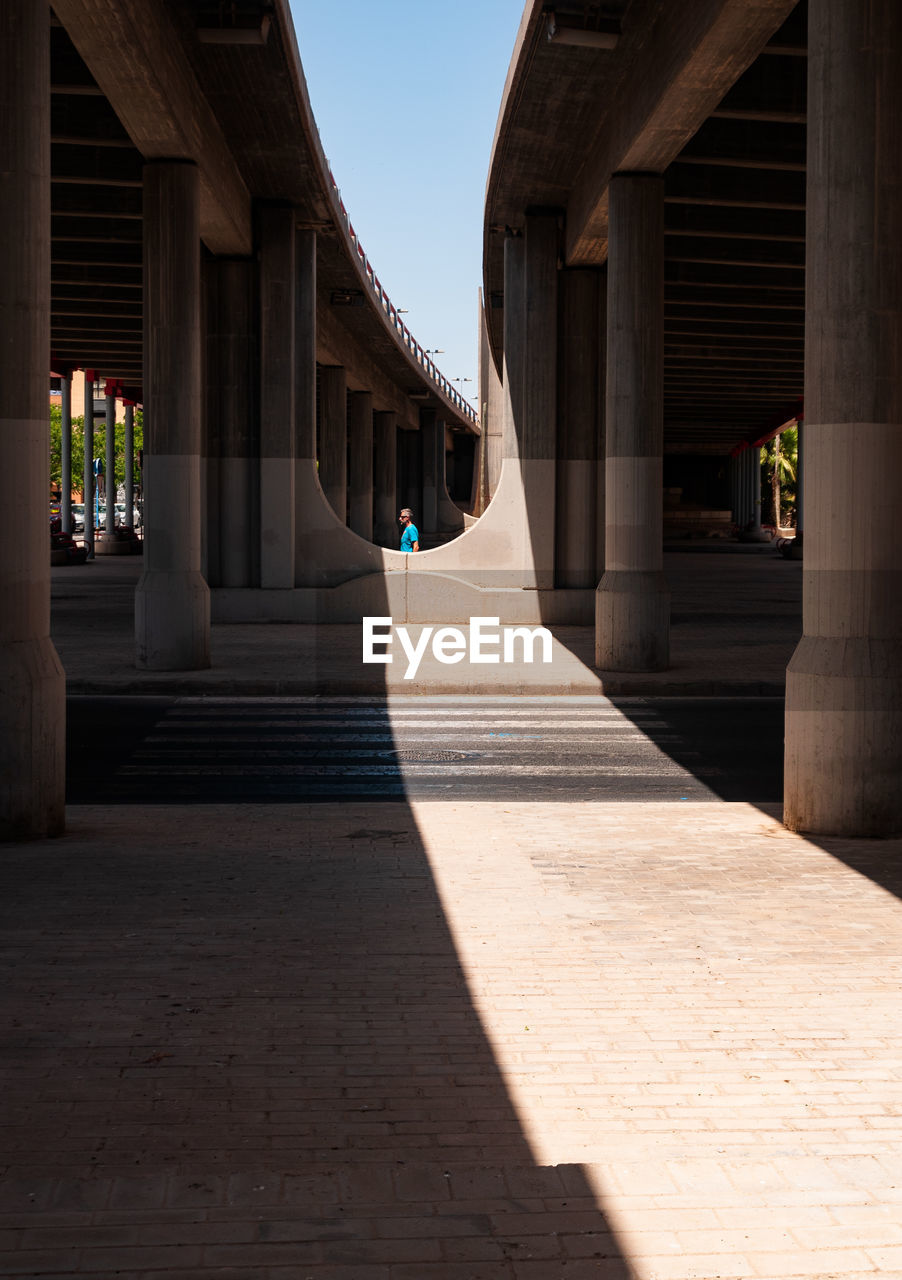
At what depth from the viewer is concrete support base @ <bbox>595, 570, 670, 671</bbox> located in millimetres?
20703

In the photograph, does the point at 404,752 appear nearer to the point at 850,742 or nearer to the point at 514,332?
the point at 850,742

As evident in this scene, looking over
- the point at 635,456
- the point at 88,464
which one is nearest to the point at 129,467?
the point at 88,464

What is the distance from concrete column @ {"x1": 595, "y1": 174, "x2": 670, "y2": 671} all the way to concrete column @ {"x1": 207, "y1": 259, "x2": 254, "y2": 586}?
980 cm

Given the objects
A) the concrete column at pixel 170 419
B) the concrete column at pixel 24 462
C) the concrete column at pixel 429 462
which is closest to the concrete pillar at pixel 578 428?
the concrete column at pixel 170 419

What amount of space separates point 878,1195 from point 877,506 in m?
6.53

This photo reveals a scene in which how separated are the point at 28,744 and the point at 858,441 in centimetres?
606

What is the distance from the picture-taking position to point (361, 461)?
68.0 meters

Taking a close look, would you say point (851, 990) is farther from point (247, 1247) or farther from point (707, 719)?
point (707, 719)

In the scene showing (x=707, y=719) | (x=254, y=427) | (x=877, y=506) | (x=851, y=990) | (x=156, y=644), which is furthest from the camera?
(x=254, y=427)

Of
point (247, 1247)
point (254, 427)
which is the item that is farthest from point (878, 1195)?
point (254, 427)

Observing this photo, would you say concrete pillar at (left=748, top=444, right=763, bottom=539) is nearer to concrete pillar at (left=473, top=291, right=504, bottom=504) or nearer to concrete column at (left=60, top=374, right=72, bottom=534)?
concrete pillar at (left=473, top=291, right=504, bottom=504)

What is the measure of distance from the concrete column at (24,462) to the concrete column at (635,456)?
12.0 metres

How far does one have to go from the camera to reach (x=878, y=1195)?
14.4 ft

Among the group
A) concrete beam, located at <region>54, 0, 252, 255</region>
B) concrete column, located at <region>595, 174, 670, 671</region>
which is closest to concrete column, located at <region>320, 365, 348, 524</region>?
concrete beam, located at <region>54, 0, 252, 255</region>
